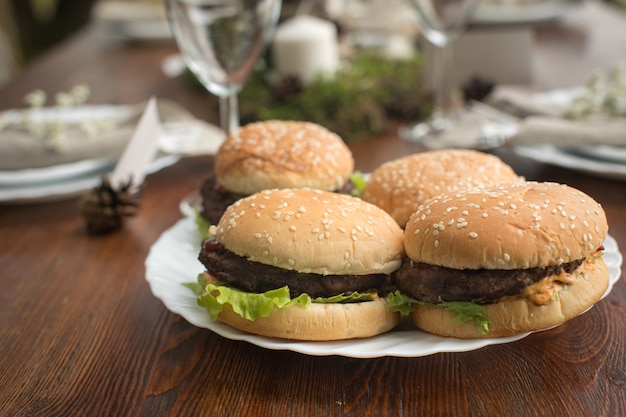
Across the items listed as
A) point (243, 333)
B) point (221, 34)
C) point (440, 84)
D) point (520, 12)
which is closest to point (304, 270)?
point (243, 333)

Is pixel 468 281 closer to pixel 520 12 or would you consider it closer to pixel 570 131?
pixel 570 131

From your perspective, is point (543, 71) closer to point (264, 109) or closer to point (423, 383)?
point (264, 109)

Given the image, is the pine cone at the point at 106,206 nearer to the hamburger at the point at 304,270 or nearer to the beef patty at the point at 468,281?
the hamburger at the point at 304,270

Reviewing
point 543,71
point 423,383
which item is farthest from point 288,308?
point 543,71

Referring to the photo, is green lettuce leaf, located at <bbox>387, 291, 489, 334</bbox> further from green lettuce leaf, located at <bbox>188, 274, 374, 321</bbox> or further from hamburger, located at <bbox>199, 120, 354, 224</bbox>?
hamburger, located at <bbox>199, 120, 354, 224</bbox>

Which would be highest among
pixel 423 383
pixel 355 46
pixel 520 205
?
pixel 520 205

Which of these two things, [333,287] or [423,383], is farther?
[333,287]

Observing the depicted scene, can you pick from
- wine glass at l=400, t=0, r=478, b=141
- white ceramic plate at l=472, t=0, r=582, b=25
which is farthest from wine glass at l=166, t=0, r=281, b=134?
white ceramic plate at l=472, t=0, r=582, b=25
